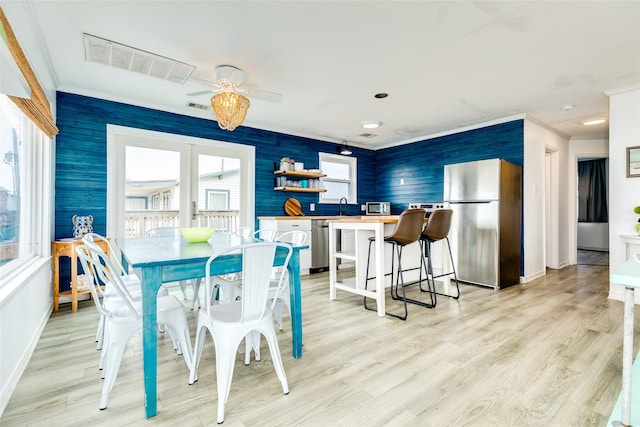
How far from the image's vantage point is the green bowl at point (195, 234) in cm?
236

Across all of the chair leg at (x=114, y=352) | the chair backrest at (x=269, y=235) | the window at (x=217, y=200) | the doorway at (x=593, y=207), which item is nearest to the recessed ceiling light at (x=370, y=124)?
the chair backrest at (x=269, y=235)

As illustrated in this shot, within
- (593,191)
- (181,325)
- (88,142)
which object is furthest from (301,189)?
(593,191)

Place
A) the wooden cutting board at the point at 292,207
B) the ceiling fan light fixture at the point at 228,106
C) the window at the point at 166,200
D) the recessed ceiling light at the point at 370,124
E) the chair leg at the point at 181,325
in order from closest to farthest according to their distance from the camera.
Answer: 1. the chair leg at the point at 181,325
2. the ceiling fan light fixture at the point at 228,106
3. the window at the point at 166,200
4. the recessed ceiling light at the point at 370,124
5. the wooden cutting board at the point at 292,207

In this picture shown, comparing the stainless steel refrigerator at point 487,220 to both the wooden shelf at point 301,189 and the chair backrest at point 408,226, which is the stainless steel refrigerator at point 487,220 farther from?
the wooden shelf at point 301,189

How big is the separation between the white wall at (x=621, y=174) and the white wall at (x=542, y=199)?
94cm

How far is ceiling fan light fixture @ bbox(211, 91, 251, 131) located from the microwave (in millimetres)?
3868

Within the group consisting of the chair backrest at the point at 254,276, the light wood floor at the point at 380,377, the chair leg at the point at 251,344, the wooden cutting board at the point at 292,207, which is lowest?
the light wood floor at the point at 380,377

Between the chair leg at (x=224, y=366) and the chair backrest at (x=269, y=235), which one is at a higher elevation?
the chair backrest at (x=269, y=235)

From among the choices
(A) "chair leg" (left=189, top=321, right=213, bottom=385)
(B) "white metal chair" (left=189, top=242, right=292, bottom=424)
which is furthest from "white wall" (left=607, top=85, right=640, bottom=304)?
(A) "chair leg" (left=189, top=321, right=213, bottom=385)

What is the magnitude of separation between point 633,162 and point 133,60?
17.0 feet

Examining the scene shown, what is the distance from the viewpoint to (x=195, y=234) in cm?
238

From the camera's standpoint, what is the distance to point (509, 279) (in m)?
4.12

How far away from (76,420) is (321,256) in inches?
150

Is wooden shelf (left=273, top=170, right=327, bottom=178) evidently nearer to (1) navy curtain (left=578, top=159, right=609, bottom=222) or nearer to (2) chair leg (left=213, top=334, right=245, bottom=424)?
(2) chair leg (left=213, top=334, right=245, bottom=424)
